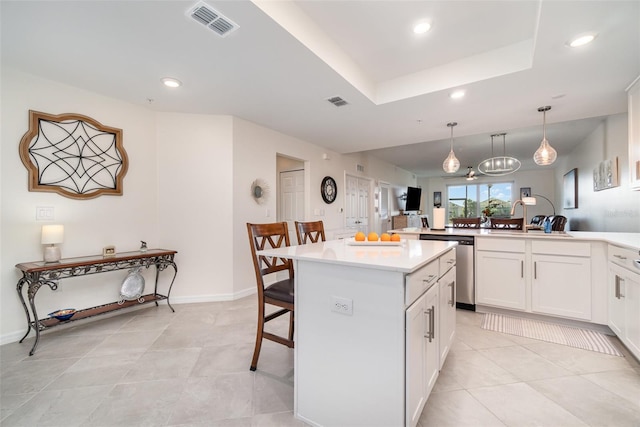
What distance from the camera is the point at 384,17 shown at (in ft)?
6.74

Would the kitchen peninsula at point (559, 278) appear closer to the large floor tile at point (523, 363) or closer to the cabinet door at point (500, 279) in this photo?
the cabinet door at point (500, 279)

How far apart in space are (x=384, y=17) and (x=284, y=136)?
2.52m

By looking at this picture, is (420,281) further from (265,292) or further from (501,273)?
(501,273)

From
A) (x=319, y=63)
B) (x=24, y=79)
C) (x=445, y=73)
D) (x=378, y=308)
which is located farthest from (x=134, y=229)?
(x=445, y=73)

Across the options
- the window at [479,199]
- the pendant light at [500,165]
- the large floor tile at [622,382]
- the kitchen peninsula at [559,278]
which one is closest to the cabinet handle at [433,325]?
the large floor tile at [622,382]

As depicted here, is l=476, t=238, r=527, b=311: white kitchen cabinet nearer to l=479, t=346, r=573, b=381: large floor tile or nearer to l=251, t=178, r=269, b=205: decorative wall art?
l=479, t=346, r=573, b=381: large floor tile

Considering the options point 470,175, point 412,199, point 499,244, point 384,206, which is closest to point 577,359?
point 499,244

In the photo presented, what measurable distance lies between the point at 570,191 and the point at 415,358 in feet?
22.8

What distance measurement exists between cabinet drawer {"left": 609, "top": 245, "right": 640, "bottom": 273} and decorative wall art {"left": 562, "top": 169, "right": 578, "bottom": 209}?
4153mm

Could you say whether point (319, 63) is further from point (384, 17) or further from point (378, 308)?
point (378, 308)

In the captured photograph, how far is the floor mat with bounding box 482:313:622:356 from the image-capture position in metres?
2.22

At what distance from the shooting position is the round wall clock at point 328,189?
16.9 ft

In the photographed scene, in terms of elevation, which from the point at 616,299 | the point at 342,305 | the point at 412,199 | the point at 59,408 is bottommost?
the point at 59,408

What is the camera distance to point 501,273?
283cm
